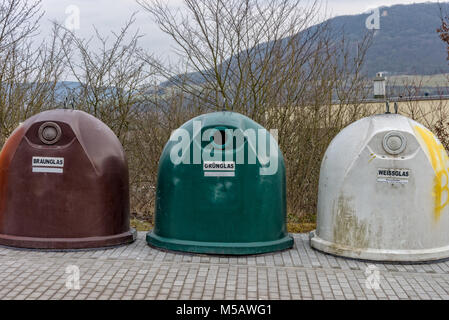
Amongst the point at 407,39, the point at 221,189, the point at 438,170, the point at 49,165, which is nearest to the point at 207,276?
the point at 221,189

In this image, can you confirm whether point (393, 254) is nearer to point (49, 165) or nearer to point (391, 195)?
point (391, 195)

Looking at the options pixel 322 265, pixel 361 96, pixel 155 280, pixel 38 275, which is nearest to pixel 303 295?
pixel 322 265

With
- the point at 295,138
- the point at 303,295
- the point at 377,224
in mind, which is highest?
the point at 295,138

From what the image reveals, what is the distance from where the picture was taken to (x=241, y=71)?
8.41 meters

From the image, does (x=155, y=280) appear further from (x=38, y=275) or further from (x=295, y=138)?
(x=295, y=138)

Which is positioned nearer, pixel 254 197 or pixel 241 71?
pixel 254 197

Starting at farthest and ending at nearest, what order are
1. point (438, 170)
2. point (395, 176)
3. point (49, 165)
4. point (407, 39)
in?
1. point (407, 39)
2. point (49, 165)
3. point (438, 170)
4. point (395, 176)

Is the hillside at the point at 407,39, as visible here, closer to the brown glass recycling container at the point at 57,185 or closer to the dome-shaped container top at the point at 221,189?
the dome-shaped container top at the point at 221,189

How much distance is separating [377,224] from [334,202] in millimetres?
480

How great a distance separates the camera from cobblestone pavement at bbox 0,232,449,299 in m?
4.27

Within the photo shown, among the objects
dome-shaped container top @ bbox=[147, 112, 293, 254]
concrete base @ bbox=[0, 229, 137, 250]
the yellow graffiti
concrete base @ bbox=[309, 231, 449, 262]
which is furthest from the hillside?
concrete base @ bbox=[0, 229, 137, 250]

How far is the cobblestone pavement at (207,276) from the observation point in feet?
14.0

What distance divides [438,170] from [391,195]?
22.0 inches

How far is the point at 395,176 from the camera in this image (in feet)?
17.1
